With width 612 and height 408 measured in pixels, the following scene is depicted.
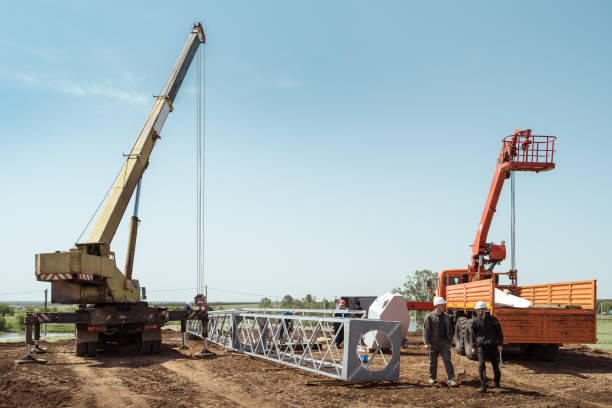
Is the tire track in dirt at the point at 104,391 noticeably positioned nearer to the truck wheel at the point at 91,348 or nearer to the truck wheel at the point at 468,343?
the truck wheel at the point at 91,348

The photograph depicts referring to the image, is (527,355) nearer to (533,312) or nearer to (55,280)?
(533,312)

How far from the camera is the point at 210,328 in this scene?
20.2 meters

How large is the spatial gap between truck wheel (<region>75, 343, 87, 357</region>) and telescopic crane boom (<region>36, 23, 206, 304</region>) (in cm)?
141

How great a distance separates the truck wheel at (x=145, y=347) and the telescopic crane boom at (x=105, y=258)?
144cm

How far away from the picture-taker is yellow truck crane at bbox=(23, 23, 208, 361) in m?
14.9

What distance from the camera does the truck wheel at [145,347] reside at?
55.2 feet

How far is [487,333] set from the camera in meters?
11.3

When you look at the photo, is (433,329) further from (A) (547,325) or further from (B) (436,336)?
(A) (547,325)

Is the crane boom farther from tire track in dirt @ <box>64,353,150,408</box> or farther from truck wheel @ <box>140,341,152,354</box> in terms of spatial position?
tire track in dirt @ <box>64,353,150,408</box>

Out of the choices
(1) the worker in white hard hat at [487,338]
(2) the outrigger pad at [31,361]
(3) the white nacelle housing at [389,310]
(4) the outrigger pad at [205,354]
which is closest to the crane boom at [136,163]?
(2) the outrigger pad at [31,361]

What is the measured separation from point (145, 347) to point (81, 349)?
186cm

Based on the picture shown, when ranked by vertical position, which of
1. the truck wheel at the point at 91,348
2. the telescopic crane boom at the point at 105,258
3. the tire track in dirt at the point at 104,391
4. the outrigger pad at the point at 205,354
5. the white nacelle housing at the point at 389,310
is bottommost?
the outrigger pad at the point at 205,354

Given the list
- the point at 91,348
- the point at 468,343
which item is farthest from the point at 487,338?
the point at 91,348

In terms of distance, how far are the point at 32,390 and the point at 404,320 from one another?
1151cm
